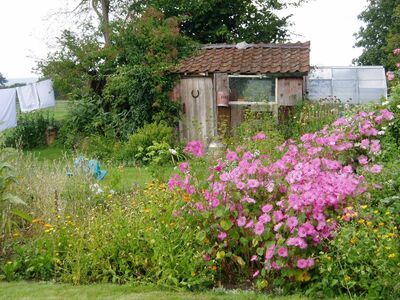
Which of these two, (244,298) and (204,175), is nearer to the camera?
(244,298)

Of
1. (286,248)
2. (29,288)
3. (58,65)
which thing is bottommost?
(29,288)

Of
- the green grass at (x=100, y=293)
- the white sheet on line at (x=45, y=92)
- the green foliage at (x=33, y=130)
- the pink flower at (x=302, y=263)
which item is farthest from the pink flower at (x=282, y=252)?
the white sheet on line at (x=45, y=92)

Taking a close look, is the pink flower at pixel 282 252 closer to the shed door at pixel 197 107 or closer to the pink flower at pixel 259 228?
the pink flower at pixel 259 228

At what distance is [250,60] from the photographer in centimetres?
1388

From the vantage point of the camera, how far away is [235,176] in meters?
4.65

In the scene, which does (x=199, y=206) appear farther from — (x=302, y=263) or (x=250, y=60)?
(x=250, y=60)

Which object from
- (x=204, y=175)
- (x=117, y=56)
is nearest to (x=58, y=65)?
(x=117, y=56)

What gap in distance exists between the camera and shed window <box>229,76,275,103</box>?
43.7 feet

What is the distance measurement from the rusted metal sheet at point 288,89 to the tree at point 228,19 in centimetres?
549

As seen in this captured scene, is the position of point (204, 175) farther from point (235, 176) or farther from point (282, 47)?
point (282, 47)

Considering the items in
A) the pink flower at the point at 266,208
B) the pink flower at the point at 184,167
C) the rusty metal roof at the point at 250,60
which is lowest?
the pink flower at the point at 266,208

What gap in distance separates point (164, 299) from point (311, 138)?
7.16 feet

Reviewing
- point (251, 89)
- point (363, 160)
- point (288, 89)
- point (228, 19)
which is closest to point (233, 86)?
point (251, 89)

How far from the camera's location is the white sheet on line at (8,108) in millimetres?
16025
